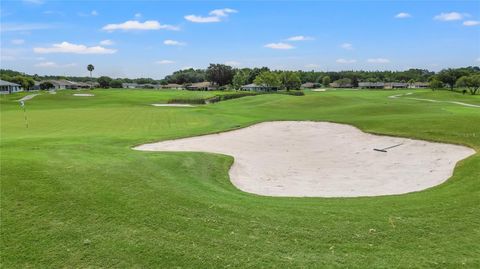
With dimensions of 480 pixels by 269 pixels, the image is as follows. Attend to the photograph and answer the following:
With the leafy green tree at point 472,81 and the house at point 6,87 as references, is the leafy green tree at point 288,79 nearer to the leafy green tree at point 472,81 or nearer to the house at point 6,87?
the leafy green tree at point 472,81

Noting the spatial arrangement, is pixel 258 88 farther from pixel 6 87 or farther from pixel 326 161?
pixel 326 161

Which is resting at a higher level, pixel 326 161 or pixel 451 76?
pixel 451 76

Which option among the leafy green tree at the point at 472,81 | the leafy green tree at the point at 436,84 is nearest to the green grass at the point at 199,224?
the leafy green tree at the point at 472,81

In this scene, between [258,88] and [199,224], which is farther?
[258,88]

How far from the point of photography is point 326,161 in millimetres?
19984

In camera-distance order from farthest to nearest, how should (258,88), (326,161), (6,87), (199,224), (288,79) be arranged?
(258,88), (288,79), (6,87), (326,161), (199,224)

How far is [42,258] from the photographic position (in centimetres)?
718

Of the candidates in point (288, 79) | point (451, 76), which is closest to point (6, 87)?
point (288, 79)

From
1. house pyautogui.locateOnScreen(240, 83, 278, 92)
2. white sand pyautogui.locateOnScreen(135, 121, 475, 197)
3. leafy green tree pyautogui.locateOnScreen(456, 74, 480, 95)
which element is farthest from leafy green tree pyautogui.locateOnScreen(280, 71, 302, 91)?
white sand pyautogui.locateOnScreen(135, 121, 475, 197)

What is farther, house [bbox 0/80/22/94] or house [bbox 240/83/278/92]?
house [bbox 240/83/278/92]

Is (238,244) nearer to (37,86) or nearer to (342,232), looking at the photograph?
(342,232)

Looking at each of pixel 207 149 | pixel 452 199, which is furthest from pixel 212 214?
pixel 207 149

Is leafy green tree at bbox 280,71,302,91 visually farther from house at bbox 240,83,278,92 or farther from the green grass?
the green grass

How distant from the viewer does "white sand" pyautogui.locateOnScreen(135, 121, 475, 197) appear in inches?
580
